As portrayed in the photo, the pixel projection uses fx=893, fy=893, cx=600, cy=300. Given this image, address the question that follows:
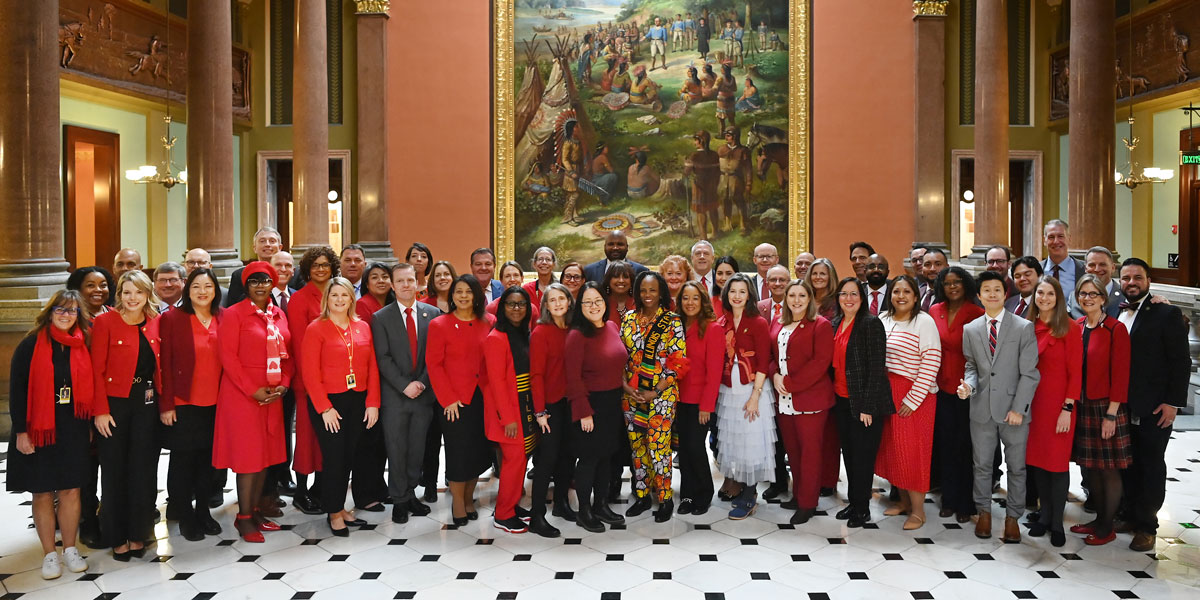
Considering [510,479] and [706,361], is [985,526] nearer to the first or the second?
[706,361]

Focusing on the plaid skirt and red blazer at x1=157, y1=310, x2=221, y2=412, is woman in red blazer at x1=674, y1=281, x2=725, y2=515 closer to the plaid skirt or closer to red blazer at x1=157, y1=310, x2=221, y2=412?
the plaid skirt

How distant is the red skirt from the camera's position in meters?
5.92

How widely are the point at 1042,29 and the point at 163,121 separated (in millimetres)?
15479

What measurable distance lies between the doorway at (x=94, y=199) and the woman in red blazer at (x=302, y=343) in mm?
10046

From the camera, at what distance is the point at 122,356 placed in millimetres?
5258

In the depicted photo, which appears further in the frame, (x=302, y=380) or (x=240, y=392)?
(x=302, y=380)

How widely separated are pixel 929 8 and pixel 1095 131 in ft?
16.4

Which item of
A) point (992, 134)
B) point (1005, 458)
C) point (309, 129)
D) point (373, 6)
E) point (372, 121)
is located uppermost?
point (373, 6)

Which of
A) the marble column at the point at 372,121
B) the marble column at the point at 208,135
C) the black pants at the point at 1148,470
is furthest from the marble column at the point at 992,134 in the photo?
the marble column at the point at 208,135

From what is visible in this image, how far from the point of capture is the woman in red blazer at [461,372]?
5.93 meters

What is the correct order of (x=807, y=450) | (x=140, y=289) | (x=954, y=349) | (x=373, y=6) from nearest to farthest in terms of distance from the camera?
(x=140, y=289)
(x=954, y=349)
(x=807, y=450)
(x=373, y=6)

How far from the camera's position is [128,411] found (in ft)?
17.6

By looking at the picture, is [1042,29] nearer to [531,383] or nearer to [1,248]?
[531,383]

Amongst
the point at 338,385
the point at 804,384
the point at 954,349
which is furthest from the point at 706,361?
the point at 338,385
